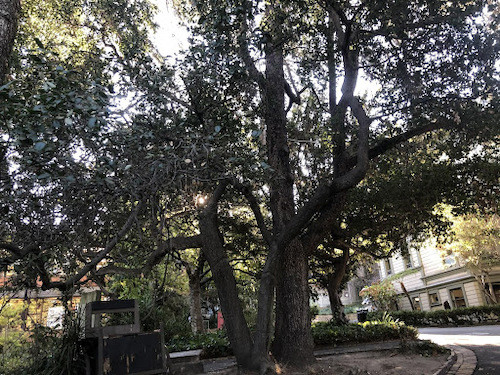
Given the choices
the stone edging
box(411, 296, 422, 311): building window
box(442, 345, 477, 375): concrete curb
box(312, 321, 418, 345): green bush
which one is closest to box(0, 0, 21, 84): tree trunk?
the stone edging

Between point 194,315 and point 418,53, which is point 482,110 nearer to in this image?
point 418,53

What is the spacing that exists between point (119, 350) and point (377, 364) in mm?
6030

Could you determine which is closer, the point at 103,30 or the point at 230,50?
the point at 230,50

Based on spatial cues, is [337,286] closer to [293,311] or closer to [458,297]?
[293,311]

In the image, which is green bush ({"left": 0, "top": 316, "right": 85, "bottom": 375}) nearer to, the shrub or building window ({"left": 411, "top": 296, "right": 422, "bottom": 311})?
the shrub

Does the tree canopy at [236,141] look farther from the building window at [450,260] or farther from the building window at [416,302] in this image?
the building window at [416,302]

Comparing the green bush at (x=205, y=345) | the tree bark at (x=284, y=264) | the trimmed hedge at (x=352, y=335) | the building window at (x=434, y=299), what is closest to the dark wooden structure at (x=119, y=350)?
the tree bark at (x=284, y=264)

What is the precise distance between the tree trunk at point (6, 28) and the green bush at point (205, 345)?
26.9 feet

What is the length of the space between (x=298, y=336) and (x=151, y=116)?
561 cm

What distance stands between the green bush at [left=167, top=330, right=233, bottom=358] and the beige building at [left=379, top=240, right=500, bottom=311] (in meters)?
15.1

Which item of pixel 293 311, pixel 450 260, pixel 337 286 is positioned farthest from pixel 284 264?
pixel 450 260

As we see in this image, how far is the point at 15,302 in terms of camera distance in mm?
13250

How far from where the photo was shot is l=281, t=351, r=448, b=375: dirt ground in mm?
7523

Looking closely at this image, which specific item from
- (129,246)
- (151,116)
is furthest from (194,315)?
(151,116)
